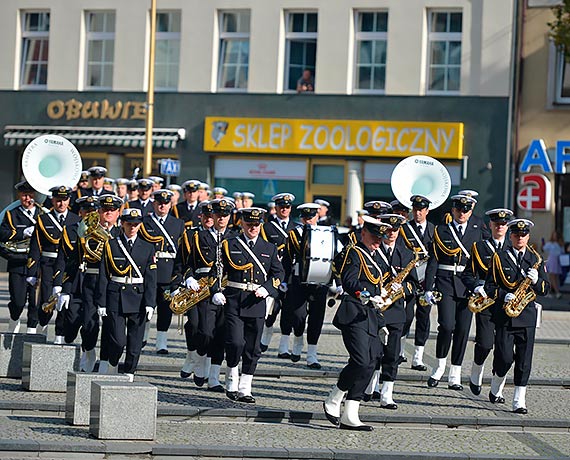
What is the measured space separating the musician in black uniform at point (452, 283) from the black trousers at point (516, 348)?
115 cm

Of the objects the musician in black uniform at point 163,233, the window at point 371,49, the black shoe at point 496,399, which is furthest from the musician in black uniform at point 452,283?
the window at point 371,49

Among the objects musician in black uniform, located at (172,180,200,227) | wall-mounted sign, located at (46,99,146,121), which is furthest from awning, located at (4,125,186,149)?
musician in black uniform, located at (172,180,200,227)

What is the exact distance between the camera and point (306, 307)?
16.1 meters

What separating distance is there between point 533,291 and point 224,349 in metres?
3.31

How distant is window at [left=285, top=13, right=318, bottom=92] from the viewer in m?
33.1

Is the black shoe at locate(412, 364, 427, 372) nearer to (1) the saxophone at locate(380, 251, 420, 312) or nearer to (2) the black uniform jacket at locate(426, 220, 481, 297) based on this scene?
(2) the black uniform jacket at locate(426, 220, 481, 297)

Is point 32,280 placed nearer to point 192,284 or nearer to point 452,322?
point 192,284

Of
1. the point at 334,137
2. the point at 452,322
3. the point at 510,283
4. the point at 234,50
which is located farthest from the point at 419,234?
the point at 234,50

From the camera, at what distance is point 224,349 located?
14.0 meters

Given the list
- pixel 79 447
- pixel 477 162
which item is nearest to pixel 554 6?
pixel 477 162

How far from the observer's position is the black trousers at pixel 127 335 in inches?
525

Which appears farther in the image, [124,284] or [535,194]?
[535,194]

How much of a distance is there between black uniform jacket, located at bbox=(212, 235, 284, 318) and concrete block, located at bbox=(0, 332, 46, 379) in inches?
92.6

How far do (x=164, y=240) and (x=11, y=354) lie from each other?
9.02 ft
